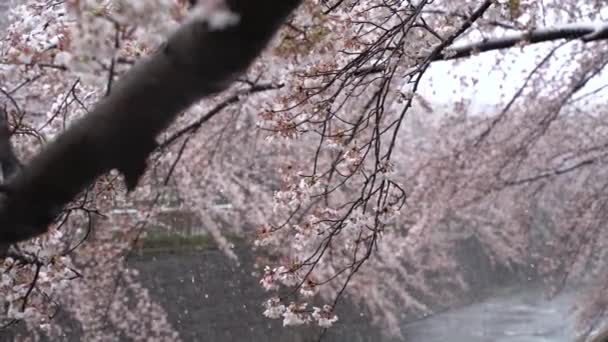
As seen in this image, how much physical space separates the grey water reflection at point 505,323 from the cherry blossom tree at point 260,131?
1320mm

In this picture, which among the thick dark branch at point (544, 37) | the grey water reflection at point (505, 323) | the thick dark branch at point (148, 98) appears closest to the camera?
the thick dark branch at point (148, 98)

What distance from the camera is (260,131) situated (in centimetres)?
597

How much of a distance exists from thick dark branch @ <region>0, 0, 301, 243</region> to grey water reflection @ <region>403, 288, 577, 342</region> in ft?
36.8

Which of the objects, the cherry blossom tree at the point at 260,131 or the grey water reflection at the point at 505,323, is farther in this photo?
the grey water reflection at the point at 505,323

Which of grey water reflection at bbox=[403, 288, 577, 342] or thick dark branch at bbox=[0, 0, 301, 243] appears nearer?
thick dark branch at bbox=[0, 0, 301, 243]

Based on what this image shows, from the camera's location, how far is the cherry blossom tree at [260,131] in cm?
127

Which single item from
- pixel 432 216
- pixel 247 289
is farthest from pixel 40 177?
pixel 247 289

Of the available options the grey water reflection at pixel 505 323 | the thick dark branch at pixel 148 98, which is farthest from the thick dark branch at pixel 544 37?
the grey water reflection at pixel 505 323

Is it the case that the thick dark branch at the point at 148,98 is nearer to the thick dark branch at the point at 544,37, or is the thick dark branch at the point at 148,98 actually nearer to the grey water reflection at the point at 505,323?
the thick dark branch at the point at 544,37

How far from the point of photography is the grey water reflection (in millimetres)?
11961

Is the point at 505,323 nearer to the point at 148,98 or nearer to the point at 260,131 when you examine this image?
the point at 260,131

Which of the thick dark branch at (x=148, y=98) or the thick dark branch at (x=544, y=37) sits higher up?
the thick dark branch at (x=544, y=37)

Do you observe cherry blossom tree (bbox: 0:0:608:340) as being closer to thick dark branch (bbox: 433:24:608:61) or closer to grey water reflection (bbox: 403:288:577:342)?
thick dark branch (bbox: 433:24:608:61)

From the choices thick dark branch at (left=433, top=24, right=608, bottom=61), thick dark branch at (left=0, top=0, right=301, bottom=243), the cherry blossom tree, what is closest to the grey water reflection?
the cherry blossom tree
